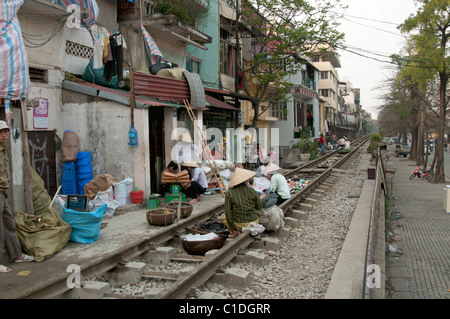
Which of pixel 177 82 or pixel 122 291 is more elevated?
pixel 177 82

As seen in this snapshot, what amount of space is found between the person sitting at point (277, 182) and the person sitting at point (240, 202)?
1.66 metres

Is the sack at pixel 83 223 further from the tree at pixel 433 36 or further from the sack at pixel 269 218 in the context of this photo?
the tree at pixel 433 36

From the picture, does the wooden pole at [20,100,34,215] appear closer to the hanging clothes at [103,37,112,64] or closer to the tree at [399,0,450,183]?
the hanging clothes at [103,37,112,64]

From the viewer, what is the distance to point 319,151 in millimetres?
30547

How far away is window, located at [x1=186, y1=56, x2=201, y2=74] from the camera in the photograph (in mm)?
18109

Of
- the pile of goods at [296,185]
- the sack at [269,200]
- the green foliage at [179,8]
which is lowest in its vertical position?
the pile of goods at [296,185]

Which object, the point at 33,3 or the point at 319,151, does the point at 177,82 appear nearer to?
the point at 33,3

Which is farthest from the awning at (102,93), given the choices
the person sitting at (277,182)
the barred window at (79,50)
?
the person sitting at (277,182)

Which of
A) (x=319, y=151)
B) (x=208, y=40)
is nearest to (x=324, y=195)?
(x=208, y=40)

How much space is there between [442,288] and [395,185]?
13250mm

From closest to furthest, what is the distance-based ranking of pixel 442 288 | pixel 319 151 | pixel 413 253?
pixel 442 288
pixel 413 253
pixel 319 151

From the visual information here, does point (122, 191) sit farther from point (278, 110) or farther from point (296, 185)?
point (278, 110)

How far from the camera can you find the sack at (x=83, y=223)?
21.5ft

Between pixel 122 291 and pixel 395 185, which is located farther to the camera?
pixel 395 185
